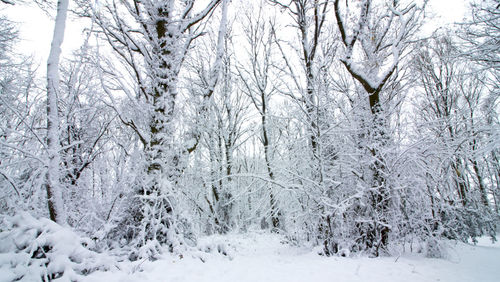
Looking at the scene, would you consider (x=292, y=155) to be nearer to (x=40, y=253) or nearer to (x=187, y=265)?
(x=187, y=265)

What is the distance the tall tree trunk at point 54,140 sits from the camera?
3.45 m

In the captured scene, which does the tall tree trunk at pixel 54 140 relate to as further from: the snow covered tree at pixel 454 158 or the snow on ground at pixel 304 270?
the snow covered tree at pixel 454 158

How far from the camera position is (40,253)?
258 cm

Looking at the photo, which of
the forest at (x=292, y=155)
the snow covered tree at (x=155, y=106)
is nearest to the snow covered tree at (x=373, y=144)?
the forest at (x=292, y=155)

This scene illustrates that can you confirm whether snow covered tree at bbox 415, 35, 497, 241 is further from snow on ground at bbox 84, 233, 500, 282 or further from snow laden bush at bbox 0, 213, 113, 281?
snow laden bush at bbox 0, 213, 113, 281

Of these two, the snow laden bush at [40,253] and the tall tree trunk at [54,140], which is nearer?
the snow laden bush at [40,253]

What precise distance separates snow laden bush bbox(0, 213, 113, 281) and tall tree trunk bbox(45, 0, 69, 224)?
78cm

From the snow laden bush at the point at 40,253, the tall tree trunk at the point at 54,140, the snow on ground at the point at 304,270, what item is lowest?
the snow on ground at the point at 304,270

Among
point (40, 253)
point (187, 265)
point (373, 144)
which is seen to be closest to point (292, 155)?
point (373, 144)

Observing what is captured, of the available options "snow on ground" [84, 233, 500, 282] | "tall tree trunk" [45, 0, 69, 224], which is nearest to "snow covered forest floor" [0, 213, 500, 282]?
"snow on ground" [84, 233, 500, 282]

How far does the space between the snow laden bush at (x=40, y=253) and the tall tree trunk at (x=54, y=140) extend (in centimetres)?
78

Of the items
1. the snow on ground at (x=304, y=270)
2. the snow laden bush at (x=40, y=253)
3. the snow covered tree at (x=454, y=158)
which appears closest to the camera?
the snow laden bush at (x=40, y=253)

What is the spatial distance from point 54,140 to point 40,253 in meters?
1.66

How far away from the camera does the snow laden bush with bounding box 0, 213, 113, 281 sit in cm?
234
